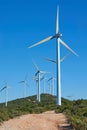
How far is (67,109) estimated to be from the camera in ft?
164

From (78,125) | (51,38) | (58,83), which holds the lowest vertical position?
(78,125)

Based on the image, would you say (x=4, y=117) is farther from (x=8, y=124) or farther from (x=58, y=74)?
(x=58, y=74)

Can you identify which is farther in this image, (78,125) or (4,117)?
(4,117)

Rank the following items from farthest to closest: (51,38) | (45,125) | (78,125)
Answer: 1. (51,38)
2. (45,125)
3. (78,125)

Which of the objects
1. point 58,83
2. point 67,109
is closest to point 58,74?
point 58,83

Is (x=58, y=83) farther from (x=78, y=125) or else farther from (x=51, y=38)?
(x=78, y=125)

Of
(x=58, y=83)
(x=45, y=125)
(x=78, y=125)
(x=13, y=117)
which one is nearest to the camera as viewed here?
(x=78, y=125)

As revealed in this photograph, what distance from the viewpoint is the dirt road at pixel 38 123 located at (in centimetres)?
3792

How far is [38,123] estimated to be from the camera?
40.0 m

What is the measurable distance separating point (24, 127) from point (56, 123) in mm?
2981

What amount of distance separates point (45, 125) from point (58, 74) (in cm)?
2197

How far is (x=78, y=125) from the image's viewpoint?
117ft

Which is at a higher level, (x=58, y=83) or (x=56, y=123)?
(x=58, y=83)

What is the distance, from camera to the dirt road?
3792 centimetres
